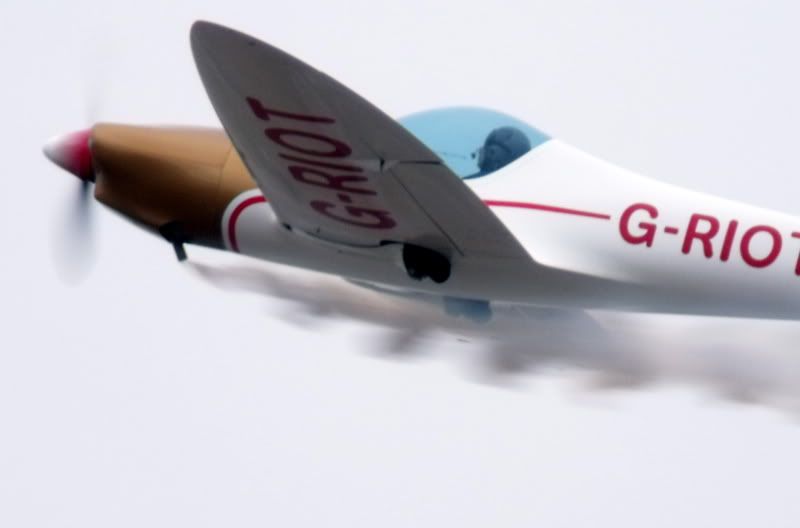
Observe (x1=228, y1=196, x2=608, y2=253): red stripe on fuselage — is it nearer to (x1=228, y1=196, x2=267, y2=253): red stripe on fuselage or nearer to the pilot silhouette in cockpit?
(x1=228, y1=196, x2=267, y2=253): red stripe on fuselage

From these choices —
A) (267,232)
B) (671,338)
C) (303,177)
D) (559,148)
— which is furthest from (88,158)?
(671,338)

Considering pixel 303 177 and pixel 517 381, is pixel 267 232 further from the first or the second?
pixel 517 381

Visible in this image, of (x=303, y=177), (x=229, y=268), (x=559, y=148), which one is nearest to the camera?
(x=303, y=177)

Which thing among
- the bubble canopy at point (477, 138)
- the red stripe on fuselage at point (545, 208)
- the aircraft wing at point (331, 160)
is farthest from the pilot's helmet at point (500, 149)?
the aircraft wing at point (331, 160)

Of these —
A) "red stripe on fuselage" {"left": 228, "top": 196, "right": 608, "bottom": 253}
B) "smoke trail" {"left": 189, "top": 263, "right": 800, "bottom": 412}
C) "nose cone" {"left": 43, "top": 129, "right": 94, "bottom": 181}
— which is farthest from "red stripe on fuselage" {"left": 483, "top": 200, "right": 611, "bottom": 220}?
"nose cone" {"left": 43, "top": 129, "right": 94, "bottom": 181}

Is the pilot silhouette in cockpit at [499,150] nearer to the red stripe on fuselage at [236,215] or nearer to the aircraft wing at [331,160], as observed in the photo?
the aircraft wing at [331,160]

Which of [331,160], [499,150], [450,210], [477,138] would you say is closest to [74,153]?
[331,160]
